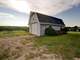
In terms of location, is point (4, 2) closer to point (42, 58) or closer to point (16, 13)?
point (16, 13)

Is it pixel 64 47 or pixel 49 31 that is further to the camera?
pixel 49 31

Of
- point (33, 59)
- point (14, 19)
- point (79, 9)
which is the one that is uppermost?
point (79, 9)

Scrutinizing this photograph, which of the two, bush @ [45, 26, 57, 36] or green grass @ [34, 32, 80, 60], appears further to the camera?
bush @ [45, 26, 57, 36]

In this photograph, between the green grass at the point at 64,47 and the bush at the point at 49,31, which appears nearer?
the green grass at the point at 64,47

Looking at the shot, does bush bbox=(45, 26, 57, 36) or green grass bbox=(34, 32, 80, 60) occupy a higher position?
bush bbox=(45, 26, 57, 36)

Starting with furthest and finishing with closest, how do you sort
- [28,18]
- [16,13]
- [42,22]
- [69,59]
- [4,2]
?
[28,18] < [16,13] < [42,22] < [4,2] < [69,59]

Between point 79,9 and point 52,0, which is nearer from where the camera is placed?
point 52,0

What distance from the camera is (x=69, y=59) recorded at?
5691 millimetres

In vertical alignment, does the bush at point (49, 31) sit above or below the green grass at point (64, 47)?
above

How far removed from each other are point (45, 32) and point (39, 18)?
261 cm

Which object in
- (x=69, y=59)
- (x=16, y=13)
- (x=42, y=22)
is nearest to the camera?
(x=69, y=59)

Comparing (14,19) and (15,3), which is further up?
(15,3)

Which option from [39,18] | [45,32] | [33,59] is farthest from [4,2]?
[33,59]

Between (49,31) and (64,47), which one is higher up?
(49,31)
